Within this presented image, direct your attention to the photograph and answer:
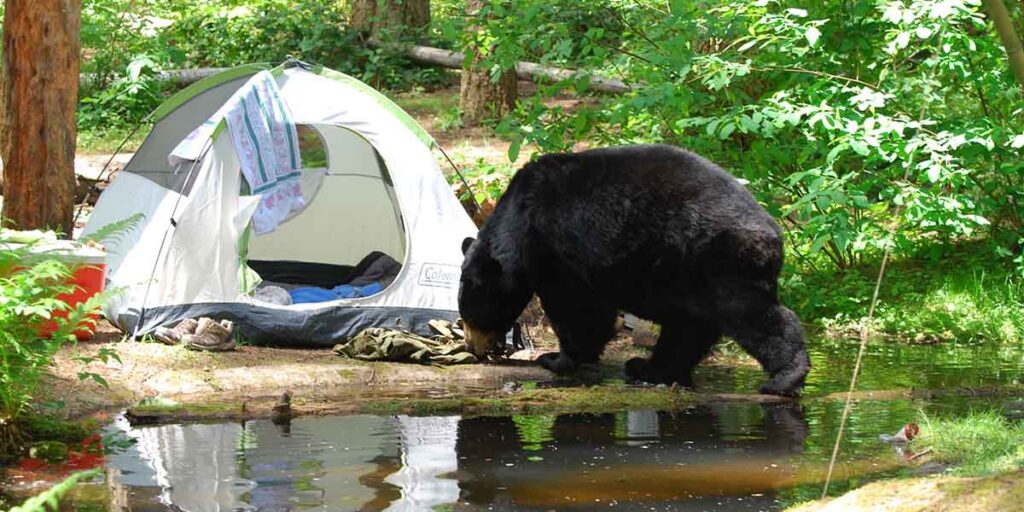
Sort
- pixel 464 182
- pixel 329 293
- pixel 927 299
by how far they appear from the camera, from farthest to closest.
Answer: pixel 927 299 < pixel 464 182 < pixel 329 293

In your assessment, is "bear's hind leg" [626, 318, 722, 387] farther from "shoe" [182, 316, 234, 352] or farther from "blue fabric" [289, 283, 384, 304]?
"shoe" [182, 316, 234, 352]

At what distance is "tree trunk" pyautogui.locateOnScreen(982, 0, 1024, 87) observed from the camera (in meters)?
1.97

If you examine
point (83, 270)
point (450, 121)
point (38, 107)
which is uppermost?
point (450, 121)

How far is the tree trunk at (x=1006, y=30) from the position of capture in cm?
197

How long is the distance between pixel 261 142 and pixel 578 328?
250 centimetres

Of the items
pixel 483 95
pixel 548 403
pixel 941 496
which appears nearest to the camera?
pixel 941 496

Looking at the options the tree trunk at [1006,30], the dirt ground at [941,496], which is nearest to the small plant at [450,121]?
the dirt ground at [941,496]

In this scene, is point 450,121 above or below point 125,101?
below

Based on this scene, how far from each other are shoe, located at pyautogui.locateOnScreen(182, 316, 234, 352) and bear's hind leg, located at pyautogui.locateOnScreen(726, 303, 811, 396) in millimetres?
3121

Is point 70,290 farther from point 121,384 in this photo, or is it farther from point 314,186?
point 314,186

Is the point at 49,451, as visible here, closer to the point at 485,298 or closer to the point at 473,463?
the point at 473,463

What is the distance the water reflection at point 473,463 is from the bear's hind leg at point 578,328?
41.6 inches

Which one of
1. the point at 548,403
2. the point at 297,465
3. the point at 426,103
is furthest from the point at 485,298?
the point at 426,103

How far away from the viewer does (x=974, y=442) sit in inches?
199
